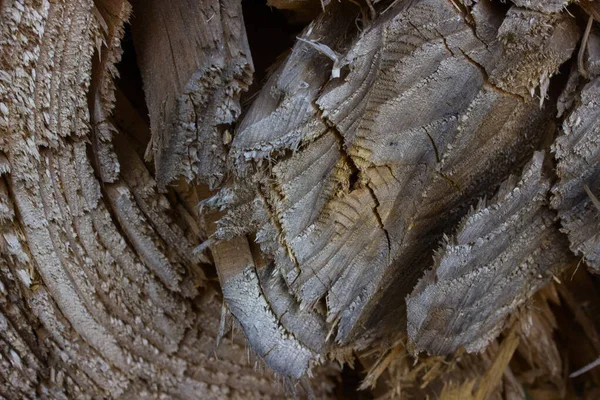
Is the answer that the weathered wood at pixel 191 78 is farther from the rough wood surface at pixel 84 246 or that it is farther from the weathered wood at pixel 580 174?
the weathered wood at pixel 580 174

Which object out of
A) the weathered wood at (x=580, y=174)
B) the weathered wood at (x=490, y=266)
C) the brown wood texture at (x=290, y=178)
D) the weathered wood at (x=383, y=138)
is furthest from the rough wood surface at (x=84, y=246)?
the weathered wood at (x=580, y=174)

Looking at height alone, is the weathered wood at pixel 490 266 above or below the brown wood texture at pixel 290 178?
below

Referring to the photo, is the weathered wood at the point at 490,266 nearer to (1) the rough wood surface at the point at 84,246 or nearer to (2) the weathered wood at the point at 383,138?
(2) the weathered wood at the point at 383,138

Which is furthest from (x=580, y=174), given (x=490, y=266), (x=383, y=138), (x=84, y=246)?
(x=84, y=246)

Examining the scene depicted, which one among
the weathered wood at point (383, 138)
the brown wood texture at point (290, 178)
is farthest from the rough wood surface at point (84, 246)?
the weathered wood at point (383, 138)

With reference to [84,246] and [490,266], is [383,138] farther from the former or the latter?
[84,246]

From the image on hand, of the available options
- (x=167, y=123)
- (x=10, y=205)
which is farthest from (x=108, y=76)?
(x=10, y=205)

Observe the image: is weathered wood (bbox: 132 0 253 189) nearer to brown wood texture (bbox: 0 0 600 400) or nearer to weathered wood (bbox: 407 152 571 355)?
brown wood texture (bbox: 0 0 600 400)

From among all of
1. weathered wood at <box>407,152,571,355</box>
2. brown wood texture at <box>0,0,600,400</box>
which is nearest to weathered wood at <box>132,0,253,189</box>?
brown wood texture at <box>0,0,600,400</box>

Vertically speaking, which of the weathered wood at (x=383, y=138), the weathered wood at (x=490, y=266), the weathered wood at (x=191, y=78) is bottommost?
the weathered wood at (x=490, y=266)

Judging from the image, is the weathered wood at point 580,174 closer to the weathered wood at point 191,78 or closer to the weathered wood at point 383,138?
the weathered wood at point 383,138

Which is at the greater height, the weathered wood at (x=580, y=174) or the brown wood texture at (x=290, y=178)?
the brown wood texture at (x=290, y=178)
